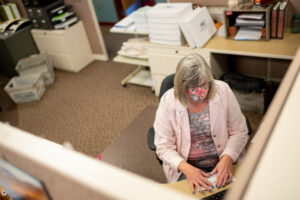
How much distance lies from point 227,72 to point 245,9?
0.74 metres

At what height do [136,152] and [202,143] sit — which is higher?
[202,143]

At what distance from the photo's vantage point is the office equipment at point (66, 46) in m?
4.02

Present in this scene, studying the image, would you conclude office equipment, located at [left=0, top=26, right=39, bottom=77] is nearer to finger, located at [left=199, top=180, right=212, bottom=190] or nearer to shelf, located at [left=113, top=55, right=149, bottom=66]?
shelf, located at [left=113, top=55, right=149, bottom=66]

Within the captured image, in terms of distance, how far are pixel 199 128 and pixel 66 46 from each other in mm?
3086

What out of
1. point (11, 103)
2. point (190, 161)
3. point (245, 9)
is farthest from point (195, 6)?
point (11, 103)

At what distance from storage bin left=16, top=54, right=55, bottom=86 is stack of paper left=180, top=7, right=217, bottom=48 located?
7.67 ft

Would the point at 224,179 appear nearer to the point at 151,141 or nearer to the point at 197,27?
the point at 151,141

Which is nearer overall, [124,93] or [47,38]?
[124,93]

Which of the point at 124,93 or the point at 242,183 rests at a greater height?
the point at 242,183

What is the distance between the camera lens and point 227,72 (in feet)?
9.53

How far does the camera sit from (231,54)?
2781mm

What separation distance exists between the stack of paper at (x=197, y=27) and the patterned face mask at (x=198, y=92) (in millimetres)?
1183

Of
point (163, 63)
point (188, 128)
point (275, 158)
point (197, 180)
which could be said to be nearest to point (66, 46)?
point (163, 63)

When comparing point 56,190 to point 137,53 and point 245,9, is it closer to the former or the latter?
point 245,9
